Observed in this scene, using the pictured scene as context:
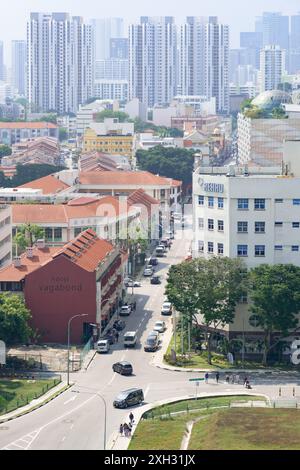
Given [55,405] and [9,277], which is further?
[9,277]

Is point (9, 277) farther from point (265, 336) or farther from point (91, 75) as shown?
point (91, 75)

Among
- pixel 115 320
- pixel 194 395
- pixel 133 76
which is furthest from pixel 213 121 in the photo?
pixel 194 395

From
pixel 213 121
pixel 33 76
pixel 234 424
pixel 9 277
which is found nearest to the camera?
pixel 234 424

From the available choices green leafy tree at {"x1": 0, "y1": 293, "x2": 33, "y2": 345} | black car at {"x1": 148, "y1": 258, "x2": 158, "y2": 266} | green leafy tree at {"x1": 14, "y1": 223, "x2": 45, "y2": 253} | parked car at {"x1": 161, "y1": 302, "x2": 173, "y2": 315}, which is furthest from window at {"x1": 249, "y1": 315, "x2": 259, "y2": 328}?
black car at {"x1": 148, "y1": 258, "x2": 158, "y2": 266}

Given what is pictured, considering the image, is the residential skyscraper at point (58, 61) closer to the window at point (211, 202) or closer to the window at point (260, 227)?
the window at point (211, 202)

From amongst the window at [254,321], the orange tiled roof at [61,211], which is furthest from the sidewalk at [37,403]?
the orange tiled roof at [61,211]
